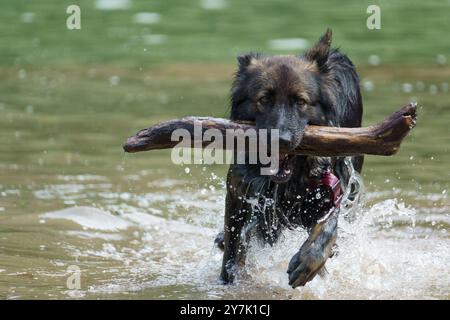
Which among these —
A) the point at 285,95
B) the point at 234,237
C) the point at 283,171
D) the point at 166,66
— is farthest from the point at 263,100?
the point at 166,66

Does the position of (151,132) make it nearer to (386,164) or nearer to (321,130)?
(321,130)

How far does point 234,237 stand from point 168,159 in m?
3.53

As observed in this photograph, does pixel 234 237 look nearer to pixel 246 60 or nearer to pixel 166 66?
pixel 246 60

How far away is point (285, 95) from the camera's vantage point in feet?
21.0

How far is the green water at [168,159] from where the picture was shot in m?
6.97

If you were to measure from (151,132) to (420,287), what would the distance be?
202cm

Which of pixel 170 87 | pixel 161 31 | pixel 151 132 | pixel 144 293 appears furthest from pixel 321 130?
pixel 161 31

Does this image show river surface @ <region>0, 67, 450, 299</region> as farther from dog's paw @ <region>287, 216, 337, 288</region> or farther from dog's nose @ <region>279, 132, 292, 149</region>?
dog's nose @ <region>279, 132, 292, 149</region>

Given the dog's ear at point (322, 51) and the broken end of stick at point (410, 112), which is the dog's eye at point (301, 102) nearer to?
the dog's ear at point (322, 51)

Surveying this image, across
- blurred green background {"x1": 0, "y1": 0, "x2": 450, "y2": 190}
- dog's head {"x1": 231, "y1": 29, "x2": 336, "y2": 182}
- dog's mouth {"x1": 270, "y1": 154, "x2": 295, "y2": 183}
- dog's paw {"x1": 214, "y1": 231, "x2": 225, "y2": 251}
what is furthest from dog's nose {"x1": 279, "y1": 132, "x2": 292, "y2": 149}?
blurred green background {"x1": 0, "y1": 0, "x2": 450, "y2": 190}

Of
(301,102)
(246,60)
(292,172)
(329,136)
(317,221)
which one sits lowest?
(317,221)

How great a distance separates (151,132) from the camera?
20.0ft

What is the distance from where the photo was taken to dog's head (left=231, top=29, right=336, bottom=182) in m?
6.25

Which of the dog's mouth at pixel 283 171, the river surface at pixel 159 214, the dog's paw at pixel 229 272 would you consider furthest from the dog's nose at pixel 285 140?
the dog's paw at pixel 229 272
